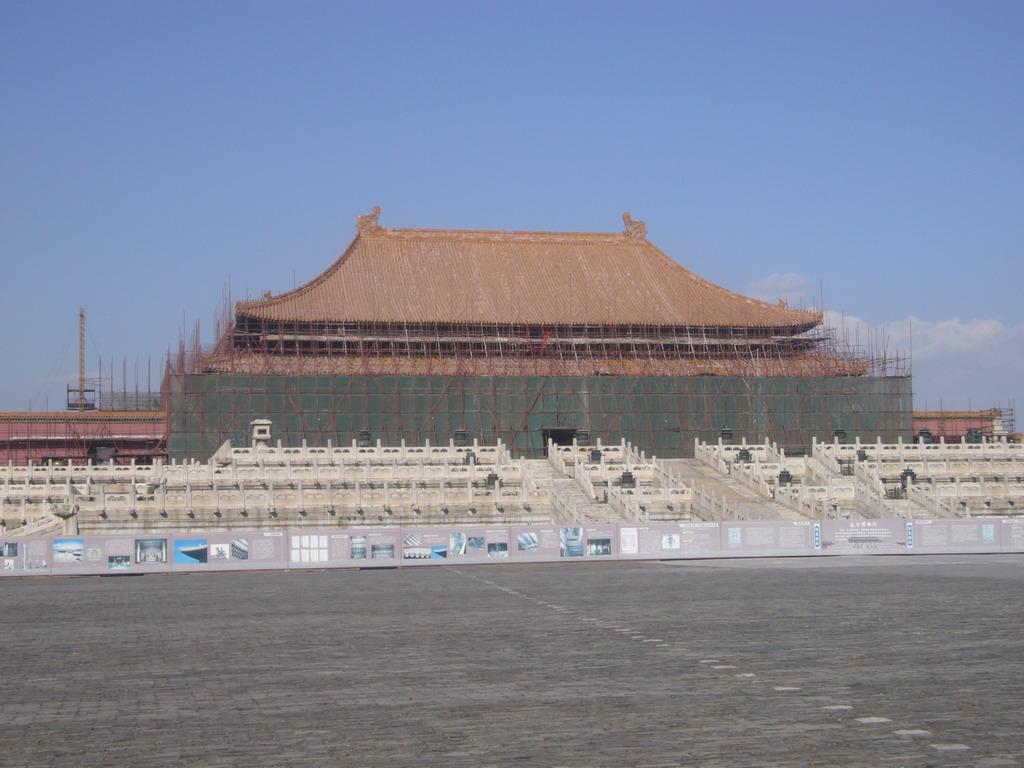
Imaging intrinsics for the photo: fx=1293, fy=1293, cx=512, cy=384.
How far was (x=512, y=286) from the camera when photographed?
64.5 metres

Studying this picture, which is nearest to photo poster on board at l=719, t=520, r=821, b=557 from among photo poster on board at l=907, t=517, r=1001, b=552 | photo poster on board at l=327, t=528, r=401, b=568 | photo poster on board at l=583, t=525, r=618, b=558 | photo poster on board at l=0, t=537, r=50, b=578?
photo poster on board at l=907, t=517, r=1001, b=552

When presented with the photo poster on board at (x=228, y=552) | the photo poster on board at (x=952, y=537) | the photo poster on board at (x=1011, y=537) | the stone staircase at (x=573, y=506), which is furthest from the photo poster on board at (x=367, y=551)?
the photo poster on board at (x=1011, y=537)

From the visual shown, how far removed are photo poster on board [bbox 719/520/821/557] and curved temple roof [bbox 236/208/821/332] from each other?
91.4 ft

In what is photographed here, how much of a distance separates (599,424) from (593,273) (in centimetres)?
1119

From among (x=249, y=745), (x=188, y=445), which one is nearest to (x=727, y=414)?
(x=188, y=445)

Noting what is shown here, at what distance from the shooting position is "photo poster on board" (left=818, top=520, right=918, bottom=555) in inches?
1351

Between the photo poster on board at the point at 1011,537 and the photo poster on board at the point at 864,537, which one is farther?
the photo poster on board at the point at 1011,537

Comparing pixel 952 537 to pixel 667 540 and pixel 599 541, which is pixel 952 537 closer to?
pixel 667 540

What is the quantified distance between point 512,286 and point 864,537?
3279cm

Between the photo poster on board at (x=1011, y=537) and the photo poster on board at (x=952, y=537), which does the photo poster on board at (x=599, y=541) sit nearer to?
the photo poster on board at (x=952, y=537)

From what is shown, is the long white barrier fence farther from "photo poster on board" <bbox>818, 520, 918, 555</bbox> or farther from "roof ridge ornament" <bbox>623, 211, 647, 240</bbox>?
"roof ridge ornament" <bbox>623, 211, 647, 240</bbox>

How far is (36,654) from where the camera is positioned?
17859mm

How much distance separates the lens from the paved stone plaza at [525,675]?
1126 centimetres

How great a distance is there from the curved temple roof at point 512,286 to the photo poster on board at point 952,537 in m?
27.9
